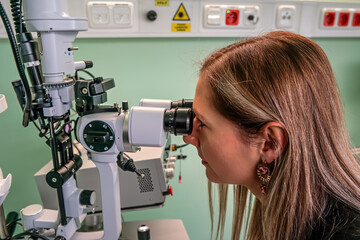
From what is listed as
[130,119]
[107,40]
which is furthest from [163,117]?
[107,40]

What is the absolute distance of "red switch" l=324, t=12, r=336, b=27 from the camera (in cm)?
149

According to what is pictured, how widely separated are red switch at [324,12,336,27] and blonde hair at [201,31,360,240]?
917 mm

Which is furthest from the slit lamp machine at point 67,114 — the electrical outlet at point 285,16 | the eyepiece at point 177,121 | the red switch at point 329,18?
the red switch at point 329,18

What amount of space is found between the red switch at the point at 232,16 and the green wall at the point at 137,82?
10 centimetres

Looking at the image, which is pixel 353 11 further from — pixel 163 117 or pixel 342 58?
pixel 163 117

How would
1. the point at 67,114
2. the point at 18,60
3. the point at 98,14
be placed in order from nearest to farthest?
the point at 18,60
the point at 67,114
the point at 98,14

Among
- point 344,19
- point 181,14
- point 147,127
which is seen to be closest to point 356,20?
point 344,19

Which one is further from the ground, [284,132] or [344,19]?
[344,19]

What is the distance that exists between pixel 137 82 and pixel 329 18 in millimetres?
1011

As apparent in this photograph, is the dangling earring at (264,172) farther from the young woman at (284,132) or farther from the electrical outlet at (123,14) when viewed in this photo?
the electrical outlet at (123,14)

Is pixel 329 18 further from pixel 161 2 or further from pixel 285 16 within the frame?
pixel 161 2

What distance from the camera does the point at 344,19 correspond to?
152 centimetres

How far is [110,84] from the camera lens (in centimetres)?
78

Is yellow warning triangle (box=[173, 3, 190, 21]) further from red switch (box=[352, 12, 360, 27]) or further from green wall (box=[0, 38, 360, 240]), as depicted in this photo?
red switch (box=[352, 12, 360, 27])
